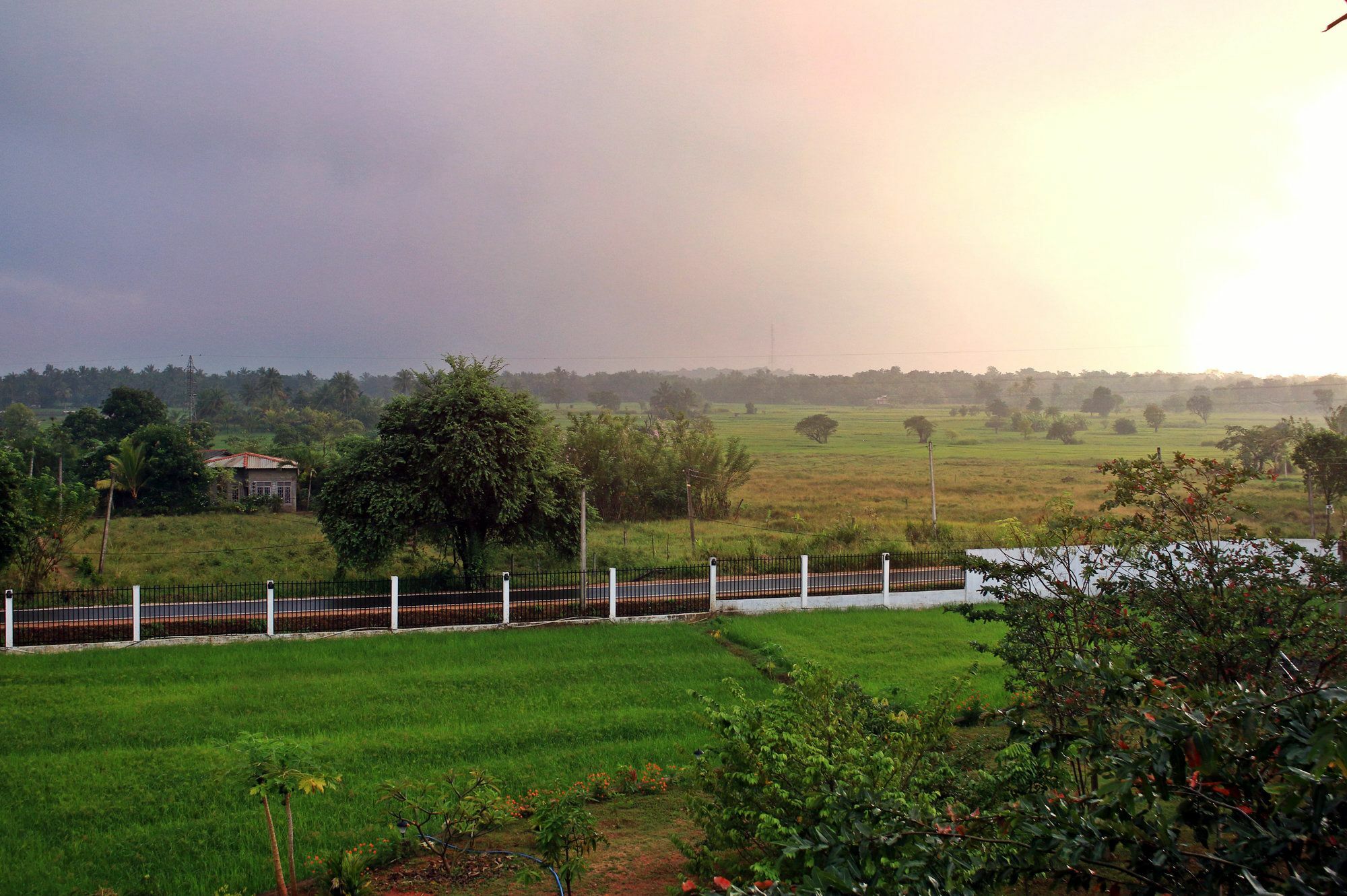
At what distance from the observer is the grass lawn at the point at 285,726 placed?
25.2 ft

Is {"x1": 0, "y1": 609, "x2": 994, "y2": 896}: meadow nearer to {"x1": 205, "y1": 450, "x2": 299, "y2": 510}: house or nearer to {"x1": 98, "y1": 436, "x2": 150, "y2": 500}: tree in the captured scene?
{"x1": 98, "y1": 436, "x2": 150, "y2": 500}: tree

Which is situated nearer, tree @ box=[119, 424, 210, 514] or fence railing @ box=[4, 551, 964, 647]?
fence railing @ box=[4, 551, 964, 647]

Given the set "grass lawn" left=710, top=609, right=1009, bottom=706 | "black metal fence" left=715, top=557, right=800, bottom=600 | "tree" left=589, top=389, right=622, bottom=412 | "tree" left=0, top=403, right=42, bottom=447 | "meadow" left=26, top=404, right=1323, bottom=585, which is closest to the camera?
"grass lawn" left=710, top=609, right=1009, bottom=706

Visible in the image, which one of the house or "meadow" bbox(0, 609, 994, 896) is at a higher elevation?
the house

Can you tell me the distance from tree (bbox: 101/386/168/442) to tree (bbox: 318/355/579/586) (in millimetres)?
38634

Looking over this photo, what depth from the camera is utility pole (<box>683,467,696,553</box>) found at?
27469mm

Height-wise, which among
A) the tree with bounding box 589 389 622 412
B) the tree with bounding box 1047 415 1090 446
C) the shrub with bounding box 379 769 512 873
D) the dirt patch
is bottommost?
the dirt patch

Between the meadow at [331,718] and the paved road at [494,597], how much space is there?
85.1 inches

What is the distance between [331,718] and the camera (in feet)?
37.9

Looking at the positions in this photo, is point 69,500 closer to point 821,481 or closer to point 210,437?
point 210,437

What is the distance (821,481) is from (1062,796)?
171 ft

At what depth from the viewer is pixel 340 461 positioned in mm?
22172

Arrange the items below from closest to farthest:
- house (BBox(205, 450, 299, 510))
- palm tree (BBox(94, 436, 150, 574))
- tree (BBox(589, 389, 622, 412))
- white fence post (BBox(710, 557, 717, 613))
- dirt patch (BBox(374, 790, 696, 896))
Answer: dirt patch (BBox(374, 790, 696, 896)) → white fence post (BBox(710, 557, 717, 613)) → palm tree (BBox(94, 436, 150, 574)) → house (BBox(205, 450, 299, 510)) → tree (BBox(589, 389, 622, 412))

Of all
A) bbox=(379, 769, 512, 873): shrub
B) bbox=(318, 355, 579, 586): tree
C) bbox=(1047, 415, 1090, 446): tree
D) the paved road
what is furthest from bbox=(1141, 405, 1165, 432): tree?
bbox=(379, 769, 512, 873): shrub
